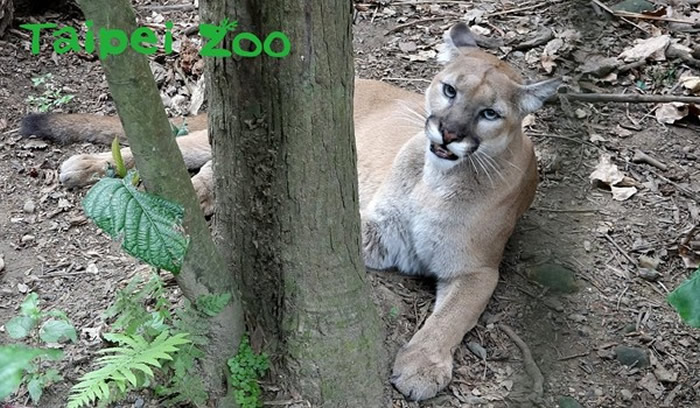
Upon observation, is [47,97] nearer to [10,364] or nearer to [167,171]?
[167,171]

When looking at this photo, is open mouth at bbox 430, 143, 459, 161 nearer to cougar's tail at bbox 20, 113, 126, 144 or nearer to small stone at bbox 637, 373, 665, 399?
small stone at bbox 637, 373, 665, 399

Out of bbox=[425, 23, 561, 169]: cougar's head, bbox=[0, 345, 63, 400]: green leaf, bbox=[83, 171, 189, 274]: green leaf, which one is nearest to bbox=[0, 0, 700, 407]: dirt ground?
bbox=[425, 23, 561, 169]: cougar's head

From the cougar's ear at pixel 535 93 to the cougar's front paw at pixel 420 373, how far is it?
3.42 ft

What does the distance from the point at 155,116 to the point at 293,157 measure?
0.44 m

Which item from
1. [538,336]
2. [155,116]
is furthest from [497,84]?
[155,116]

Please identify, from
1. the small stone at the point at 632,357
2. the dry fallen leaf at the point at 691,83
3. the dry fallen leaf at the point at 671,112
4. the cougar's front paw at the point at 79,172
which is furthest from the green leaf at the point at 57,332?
the dry fallen leaf at the point at 691,83

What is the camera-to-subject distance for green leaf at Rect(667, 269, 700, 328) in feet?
8.18

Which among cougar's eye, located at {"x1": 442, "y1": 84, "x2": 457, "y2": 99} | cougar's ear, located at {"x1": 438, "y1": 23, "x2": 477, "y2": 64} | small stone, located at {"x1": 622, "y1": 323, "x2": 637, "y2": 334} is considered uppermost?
cougar's ear, located at {"x1": 438, "y1": 23, "x2": 477, "y2": 64}

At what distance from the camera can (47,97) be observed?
→ 14.5 feet

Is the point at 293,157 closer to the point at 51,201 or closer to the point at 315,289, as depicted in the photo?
the point at 315,289

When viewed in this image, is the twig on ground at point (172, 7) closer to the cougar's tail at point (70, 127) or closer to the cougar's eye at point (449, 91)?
the cougar's tail at point (70, 127)

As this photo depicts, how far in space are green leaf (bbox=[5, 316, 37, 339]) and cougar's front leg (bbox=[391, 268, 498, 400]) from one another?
4.09 ft

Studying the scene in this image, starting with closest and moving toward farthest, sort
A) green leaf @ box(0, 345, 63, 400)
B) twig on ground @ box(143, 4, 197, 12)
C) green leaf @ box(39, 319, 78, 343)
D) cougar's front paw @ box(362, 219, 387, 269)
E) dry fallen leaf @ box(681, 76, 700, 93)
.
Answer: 1. green leaf @ box(0, 345, 63, 400)
2. green leaf @ box(39, 319, 78, 343)
3. cougar's front paw @ box(362, 219, 387, 269)
4. dry fallen leaf @ box(681, 76, 700, 93)
5. twig on ground @ box(143, 4, 197, 12)

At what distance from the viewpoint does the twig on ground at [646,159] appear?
4.27 metres
